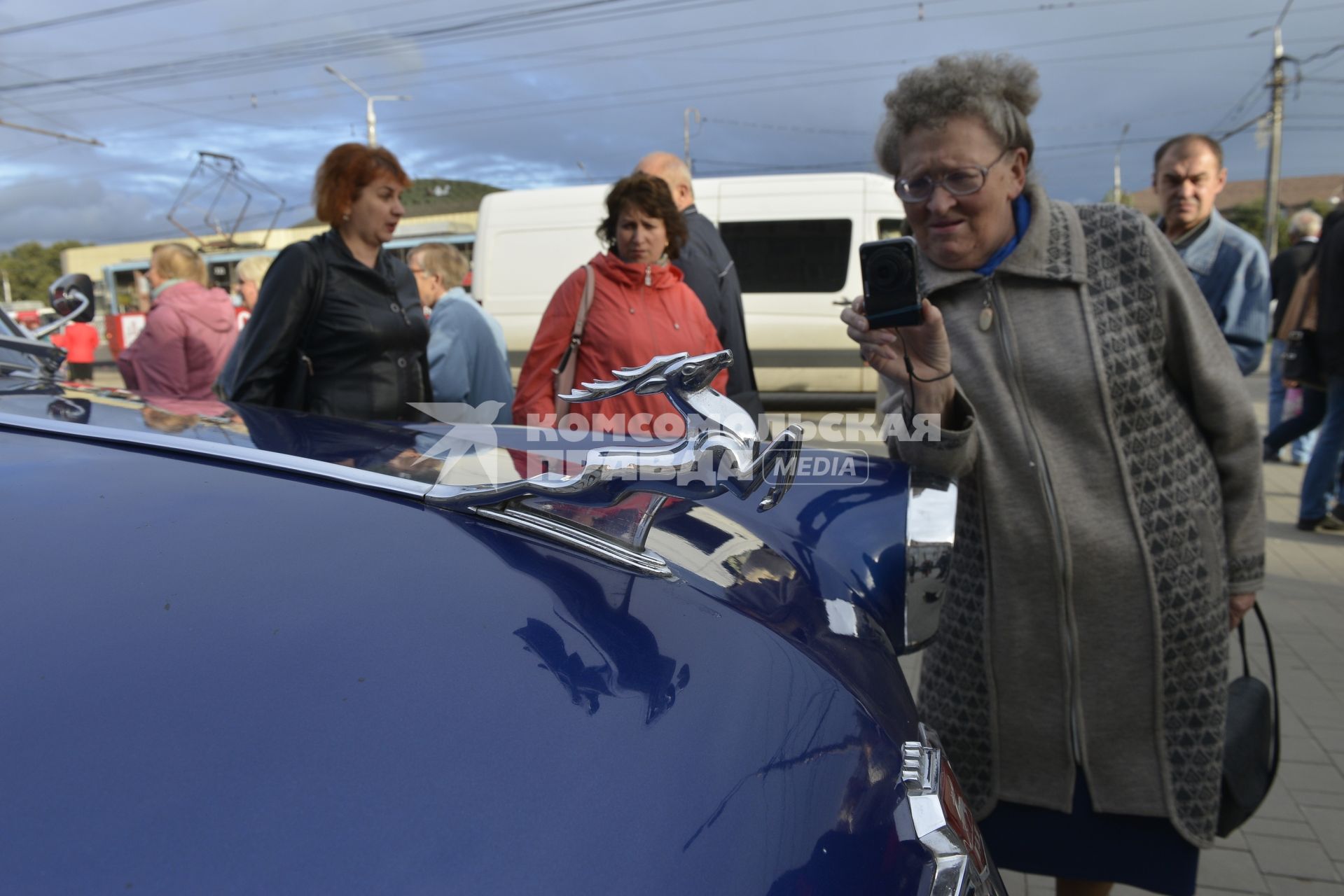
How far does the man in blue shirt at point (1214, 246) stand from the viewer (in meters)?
3.38

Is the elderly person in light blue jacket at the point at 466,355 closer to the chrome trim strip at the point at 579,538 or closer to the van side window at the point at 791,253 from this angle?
the chrome trim strip at the point at 579,538

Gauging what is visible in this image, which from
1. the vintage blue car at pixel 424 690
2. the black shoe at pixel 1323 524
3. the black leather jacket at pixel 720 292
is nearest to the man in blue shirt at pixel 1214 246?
the black leather jacket at pixel 720 292

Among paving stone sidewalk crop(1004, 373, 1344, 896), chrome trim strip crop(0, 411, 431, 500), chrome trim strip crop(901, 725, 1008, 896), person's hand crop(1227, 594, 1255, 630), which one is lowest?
paving stone sidewalk crop(1004, 373, 1344, 896)

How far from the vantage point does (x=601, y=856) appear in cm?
62

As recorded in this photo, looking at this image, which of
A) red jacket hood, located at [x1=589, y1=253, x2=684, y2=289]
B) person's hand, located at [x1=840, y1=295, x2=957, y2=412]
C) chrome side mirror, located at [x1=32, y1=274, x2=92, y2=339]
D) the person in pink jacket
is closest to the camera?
person's hand, located at [x1=840, y1=295, x2=957, y2=412]

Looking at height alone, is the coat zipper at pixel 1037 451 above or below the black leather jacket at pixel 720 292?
below

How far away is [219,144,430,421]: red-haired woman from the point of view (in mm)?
2758

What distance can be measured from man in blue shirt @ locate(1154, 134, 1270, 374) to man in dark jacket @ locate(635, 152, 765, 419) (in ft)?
5.22

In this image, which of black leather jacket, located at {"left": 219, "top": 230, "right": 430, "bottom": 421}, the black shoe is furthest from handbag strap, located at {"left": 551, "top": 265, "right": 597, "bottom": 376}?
the black shoe

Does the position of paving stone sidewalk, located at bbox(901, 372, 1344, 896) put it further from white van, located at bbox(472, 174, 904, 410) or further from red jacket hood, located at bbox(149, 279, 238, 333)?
white van, located at bbox(472, 174, 904, 410)

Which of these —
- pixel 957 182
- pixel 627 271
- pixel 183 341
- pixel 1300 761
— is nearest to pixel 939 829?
pixel 957 182

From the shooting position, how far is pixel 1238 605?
1826mm

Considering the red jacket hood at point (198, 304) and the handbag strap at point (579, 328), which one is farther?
the red jacket hood at point (198, 304)

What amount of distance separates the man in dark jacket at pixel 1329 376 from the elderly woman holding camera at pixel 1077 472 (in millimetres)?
4151
